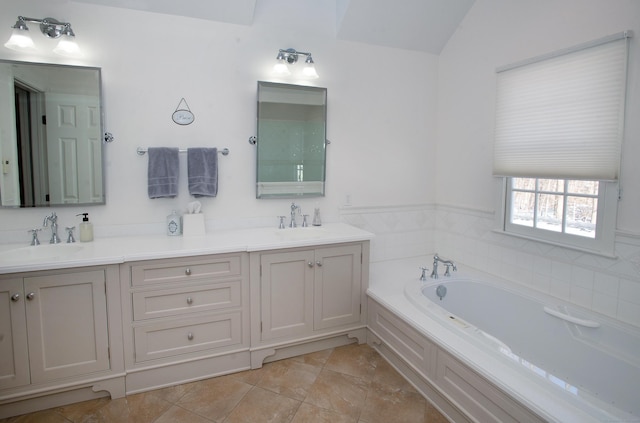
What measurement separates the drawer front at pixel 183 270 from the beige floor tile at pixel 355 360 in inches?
36.4

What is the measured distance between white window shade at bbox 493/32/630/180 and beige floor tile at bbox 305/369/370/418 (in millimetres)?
1886

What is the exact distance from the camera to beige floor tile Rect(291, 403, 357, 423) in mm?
2059

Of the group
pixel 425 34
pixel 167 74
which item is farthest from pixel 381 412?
pixel 425 34

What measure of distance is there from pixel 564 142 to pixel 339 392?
2.15 metres

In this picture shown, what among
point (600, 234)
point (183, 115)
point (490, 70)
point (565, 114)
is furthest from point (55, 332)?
point (490, 70)

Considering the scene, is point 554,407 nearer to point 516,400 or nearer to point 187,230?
point 516,400

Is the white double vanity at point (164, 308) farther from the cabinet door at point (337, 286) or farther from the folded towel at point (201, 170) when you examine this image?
the folded towel at point (201, 170)

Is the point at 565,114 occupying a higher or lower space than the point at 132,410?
higher

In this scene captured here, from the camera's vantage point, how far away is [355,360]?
2.66 m

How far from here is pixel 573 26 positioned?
8.02 ft

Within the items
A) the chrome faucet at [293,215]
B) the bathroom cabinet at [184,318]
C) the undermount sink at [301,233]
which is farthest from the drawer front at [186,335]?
the chrome faucet at [293,215]

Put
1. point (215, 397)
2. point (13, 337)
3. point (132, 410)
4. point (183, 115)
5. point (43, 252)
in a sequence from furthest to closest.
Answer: point (183, 115) → point (43, 252) → point (215, 397) → point (132, 410) → point (13, 337)

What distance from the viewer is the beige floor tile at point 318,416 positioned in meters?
2.06

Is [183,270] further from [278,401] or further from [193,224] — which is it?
[278,401]
